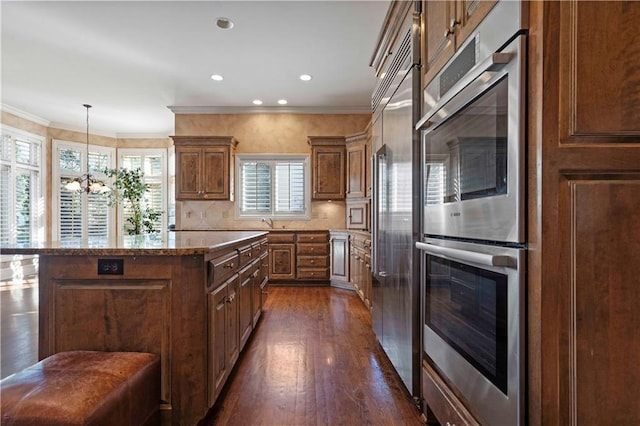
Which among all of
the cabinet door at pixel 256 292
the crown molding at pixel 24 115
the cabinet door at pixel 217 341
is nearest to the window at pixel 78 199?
the crown molding at pixel 24 115

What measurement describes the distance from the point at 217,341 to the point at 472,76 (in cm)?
170

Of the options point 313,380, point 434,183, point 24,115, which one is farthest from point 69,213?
point 434,183

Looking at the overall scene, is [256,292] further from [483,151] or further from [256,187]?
[256,187]

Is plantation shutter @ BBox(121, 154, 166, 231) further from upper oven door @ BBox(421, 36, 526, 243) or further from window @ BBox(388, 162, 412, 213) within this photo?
upper oven door @ BBox(421, 36, 526, 243)

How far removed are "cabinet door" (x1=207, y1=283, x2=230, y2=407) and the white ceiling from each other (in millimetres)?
2638

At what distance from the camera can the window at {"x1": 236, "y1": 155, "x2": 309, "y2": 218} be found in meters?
5.94

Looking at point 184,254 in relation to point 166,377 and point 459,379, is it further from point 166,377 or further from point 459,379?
point 459,379

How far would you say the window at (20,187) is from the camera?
5.74 metres

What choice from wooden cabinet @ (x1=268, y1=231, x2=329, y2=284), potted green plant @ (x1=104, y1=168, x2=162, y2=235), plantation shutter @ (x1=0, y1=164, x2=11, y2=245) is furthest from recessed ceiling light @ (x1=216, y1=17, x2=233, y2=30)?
plantation shutter @ (x1=0, y1=164, x2=11, y2=245)

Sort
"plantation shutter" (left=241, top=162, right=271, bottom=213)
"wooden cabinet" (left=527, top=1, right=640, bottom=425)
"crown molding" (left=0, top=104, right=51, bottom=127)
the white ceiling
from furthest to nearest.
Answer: "plantation shutter" (left=241, top=162, right=271, bottom=213), "crown molding" (left=0, top=104, right=51, bottom=127), the white ceiling, "wooden cabinet" (left=527, top=1, right=640, bottom=425)

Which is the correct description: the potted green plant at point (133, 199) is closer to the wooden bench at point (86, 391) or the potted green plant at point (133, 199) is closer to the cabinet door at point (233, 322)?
the cabinet door at point (233, 322)

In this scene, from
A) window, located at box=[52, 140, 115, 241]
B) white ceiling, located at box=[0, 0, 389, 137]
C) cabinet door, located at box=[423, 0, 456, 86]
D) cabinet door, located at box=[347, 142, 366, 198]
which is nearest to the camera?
cabinet door, located at box=[423, 0, 456, 86]

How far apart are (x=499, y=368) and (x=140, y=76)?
523cm

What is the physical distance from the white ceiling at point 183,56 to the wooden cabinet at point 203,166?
709 mm
